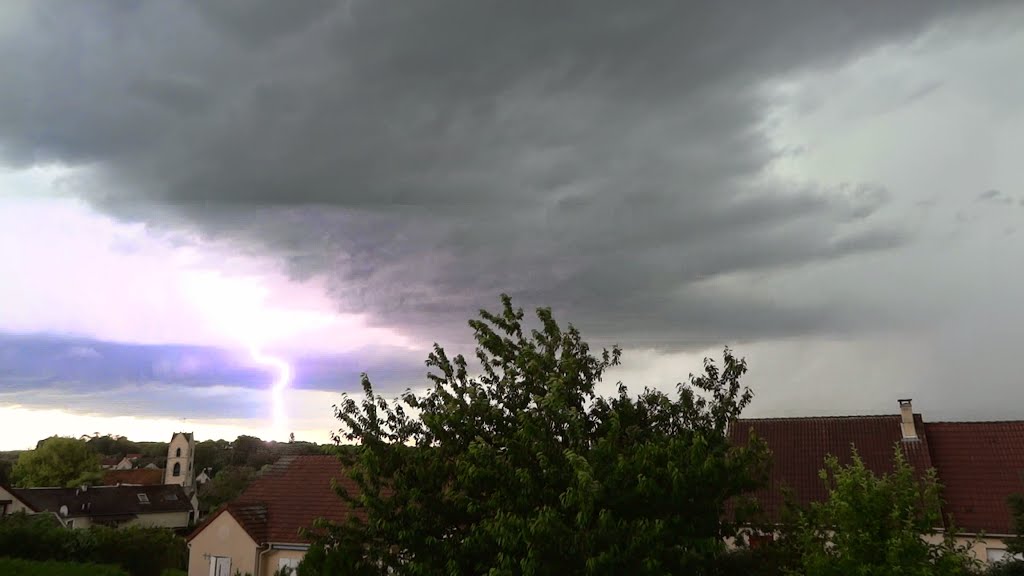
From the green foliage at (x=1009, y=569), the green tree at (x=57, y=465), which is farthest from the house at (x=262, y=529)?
the green tree at (x=57, y=465)

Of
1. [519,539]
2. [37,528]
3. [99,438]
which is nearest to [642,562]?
[519,539]

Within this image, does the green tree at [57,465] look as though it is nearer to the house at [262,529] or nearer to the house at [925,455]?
the house at [262,529]

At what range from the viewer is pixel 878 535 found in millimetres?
12523

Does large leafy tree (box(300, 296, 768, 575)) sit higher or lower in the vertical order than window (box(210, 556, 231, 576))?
higher

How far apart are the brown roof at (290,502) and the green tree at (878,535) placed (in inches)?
823

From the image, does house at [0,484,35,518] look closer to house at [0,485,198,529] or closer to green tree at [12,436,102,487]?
Answer: house at [0,485,198,529]

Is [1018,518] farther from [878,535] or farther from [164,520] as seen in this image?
[164,520]

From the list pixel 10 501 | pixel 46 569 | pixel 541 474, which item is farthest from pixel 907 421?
pixel 10 501

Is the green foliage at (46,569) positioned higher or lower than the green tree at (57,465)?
lower

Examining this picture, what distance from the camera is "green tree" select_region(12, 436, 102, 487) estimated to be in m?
84.6

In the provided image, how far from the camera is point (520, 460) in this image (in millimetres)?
12641

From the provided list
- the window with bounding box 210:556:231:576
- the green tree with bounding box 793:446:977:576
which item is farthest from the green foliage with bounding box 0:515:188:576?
the green tree with bounding box 793:446:977:576

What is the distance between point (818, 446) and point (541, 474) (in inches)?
950

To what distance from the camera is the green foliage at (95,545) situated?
112 ft
